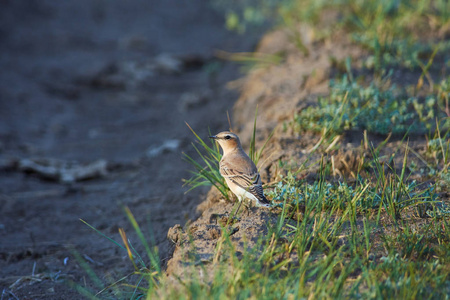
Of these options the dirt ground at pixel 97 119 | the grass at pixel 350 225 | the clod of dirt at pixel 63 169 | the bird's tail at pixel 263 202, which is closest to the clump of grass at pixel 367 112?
the grass at pixel 350 225

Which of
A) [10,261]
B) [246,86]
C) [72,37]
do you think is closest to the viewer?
[10,261]

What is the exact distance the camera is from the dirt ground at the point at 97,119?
16.0 ft

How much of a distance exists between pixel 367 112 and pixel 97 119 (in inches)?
203

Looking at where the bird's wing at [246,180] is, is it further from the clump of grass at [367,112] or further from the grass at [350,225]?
the clump of grass at [367,112]

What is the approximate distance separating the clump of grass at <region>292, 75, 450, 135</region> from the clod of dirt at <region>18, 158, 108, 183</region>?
3003mm

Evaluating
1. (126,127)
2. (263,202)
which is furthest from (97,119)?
(263,202)

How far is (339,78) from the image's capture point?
630cm

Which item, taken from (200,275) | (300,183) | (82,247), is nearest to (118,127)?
Answer: (82,247)

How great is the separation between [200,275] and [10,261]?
2.43 meters

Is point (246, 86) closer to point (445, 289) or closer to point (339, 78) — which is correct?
point (339, 78)

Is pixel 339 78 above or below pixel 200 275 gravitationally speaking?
above

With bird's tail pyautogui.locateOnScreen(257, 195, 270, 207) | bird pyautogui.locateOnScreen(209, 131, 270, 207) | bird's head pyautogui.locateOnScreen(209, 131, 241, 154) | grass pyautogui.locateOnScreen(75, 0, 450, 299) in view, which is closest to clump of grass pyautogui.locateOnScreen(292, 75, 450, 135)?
grass pyautogui.locateOnScreen(75, 0, 450, 299)

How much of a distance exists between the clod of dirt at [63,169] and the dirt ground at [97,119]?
34 millimetres

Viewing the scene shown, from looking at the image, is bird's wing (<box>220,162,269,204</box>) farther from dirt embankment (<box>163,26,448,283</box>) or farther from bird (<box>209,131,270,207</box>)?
dirt embankment (<box>163,26,448,283</box>)
